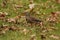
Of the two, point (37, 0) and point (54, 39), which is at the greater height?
point (37, 0)

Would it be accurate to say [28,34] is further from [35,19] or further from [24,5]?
[24,5]

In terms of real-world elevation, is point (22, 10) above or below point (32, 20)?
above

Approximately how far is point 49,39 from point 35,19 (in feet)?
3.01

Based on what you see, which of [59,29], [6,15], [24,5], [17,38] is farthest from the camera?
[24,5]

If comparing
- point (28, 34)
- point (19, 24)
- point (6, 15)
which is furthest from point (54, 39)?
point (6, 15)

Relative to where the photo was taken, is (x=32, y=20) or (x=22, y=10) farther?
(x=22, y=10)

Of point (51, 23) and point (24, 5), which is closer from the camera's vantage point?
point (51, 23)

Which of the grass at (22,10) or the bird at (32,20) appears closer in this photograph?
the grass at (22,10)

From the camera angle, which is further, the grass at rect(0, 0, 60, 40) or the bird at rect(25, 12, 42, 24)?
the bird at rect(25, 12, 42, 24)

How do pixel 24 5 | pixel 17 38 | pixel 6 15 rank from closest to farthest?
1. pixel 17 38
2. pixel 6 15
3. pixel 24 5

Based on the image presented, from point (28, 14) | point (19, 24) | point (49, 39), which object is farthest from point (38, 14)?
point (49, 39)

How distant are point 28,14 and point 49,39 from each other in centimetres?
125

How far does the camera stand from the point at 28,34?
20.9 feet

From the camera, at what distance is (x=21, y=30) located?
652cm
